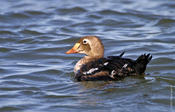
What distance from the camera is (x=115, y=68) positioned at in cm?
937

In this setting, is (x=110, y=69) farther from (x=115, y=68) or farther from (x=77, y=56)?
(x=77, y=56)

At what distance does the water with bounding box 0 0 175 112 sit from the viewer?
8445 millimetres

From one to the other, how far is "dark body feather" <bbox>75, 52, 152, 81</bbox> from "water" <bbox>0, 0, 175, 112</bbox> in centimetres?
15

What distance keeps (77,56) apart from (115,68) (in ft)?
10.2

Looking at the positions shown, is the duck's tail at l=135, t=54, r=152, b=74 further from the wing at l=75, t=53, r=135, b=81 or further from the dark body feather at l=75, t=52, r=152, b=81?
the wing at l=75, t=53, r=135, b=81

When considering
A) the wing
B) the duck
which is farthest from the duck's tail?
the wing

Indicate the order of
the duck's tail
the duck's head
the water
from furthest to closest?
the duck's head < the duck's tail < the water

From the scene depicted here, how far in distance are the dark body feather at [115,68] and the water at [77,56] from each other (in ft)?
0.48

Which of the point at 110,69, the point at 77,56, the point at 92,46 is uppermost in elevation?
the point at 92,46

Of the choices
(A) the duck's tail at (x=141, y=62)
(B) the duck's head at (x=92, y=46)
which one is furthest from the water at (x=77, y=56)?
(B) the duck's head at (x=92, y=46)

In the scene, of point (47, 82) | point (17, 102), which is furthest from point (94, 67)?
point (17, 102)

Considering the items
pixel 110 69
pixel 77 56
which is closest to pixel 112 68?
pixel 110 69

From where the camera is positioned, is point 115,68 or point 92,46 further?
point 92,46

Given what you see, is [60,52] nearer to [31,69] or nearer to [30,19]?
[31,69]
